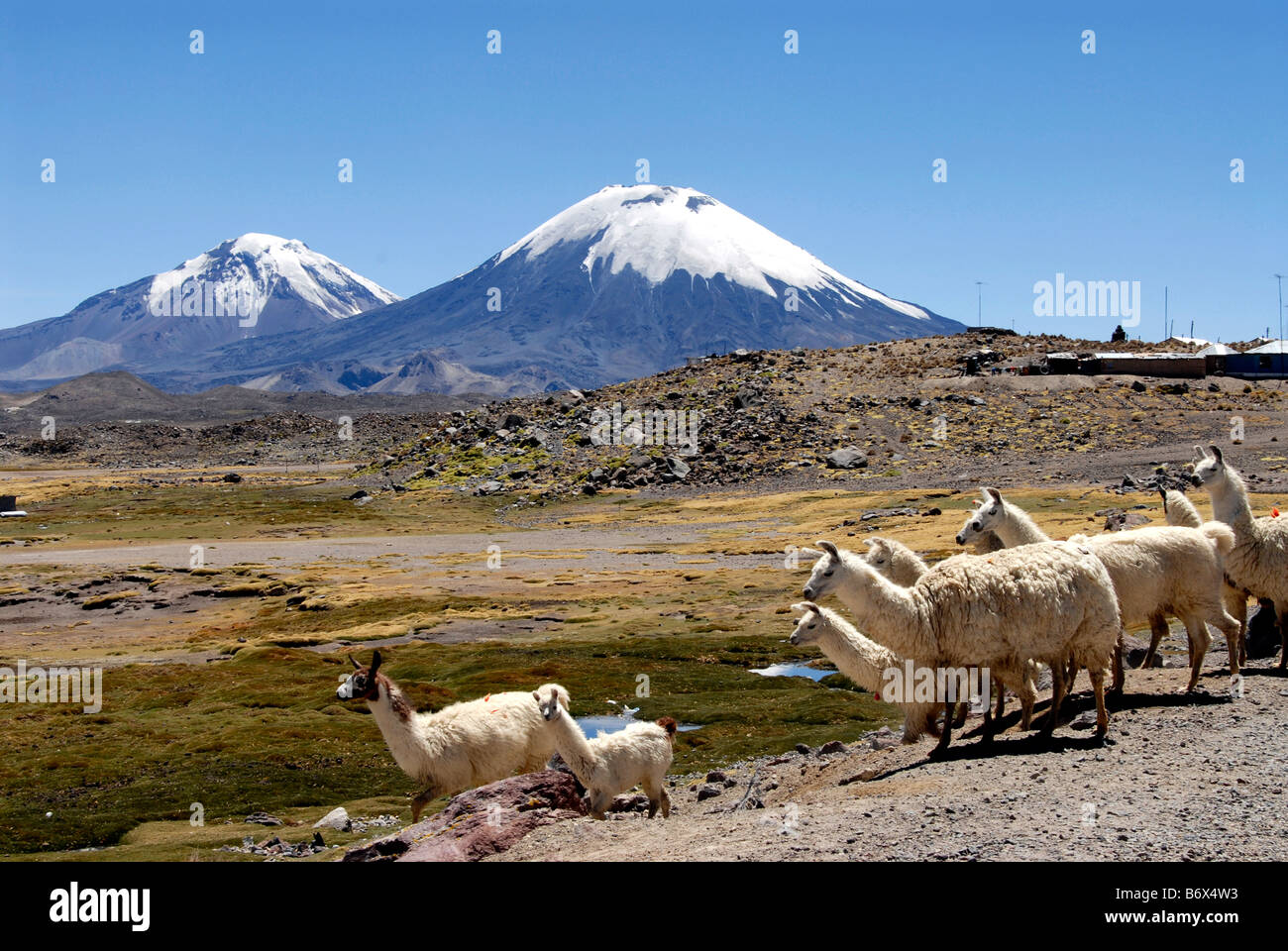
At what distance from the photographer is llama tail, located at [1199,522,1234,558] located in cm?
1506

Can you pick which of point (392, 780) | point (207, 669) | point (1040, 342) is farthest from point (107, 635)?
point (1040, 342)

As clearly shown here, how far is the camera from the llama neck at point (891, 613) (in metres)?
12.7

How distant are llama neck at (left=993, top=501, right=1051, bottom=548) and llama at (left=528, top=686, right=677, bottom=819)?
579 centimetres

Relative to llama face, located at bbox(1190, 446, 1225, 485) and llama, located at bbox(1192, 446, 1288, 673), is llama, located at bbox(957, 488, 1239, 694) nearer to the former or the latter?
llama, located at bbox(1192, 446, 1288, 673)

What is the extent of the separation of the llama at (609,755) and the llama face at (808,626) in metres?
2.08

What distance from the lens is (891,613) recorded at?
12.7 meters

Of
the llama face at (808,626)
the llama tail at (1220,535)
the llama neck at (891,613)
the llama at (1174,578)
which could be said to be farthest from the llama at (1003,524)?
the llama neck at (891,613)

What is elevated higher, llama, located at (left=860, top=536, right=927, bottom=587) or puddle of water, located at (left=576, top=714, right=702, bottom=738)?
llama, located at (left=860, top=536, right=927, bottom=587)

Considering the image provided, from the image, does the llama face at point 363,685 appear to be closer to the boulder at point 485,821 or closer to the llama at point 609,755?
the boulder at point 485,821

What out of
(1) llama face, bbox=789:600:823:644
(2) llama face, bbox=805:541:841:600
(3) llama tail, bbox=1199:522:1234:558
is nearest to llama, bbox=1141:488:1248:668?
(3) llama tail, bbox=1199:522:1234:558

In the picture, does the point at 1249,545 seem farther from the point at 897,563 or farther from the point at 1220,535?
the point at 897,563
